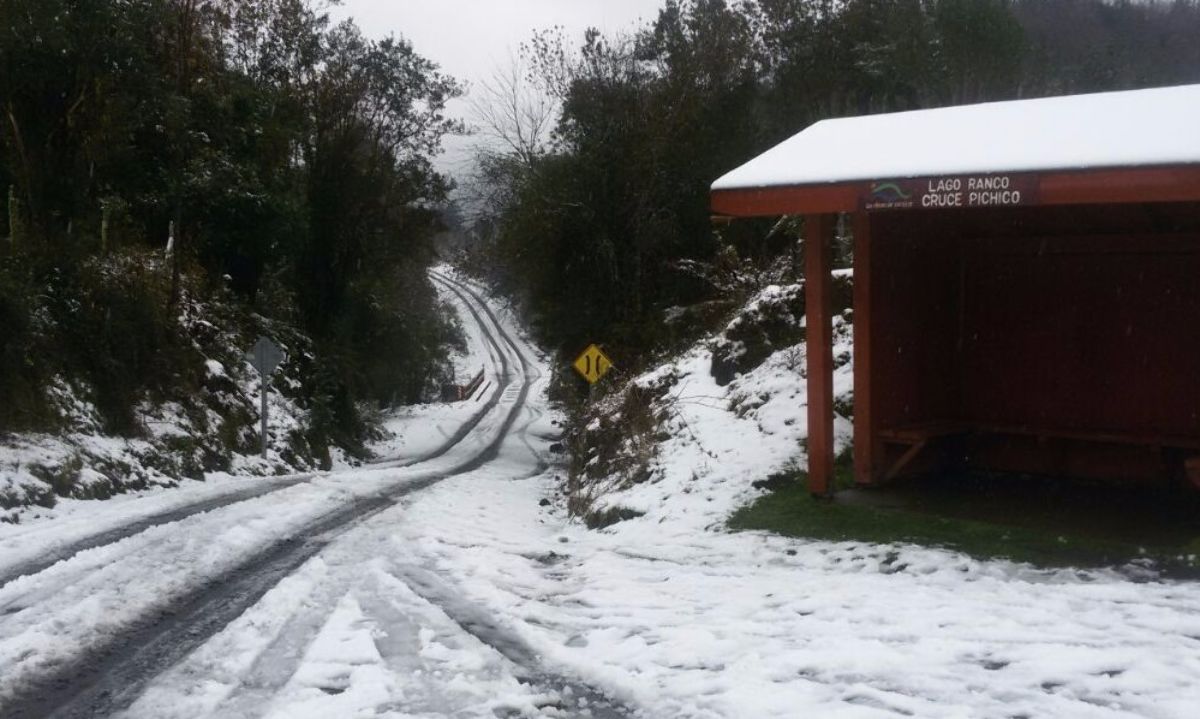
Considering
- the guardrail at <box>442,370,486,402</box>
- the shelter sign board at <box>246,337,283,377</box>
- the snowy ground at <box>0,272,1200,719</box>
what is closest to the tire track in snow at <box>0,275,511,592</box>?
the snowy ground at <box>0,272,1200,719</box>

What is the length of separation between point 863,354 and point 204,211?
70.1 ft

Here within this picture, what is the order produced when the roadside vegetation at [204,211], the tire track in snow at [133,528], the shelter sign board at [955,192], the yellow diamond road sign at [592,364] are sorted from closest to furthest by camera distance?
the shelter sign board at [955,192] < the tire track in snow at [133,528] < the roadside vegetation at [204,211] < the yellow diamond road sign at [592,364]

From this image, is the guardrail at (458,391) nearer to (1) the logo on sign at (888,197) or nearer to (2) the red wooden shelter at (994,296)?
(2) the red wooden shelter at (994,296)

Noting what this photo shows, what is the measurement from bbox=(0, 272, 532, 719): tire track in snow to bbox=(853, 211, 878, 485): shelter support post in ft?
16.9

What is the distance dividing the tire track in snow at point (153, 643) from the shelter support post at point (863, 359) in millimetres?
5141

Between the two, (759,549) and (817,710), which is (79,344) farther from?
(817,710)

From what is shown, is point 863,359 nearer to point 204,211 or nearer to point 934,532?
point 934,532

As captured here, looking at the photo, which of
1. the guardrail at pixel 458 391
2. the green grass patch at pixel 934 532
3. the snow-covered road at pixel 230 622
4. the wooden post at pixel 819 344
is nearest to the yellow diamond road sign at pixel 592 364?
the snow-covered road at pixel 230 622

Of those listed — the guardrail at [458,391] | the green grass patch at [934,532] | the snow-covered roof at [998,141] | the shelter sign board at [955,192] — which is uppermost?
the snow-covered roof at [998,141]

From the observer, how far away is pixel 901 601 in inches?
278

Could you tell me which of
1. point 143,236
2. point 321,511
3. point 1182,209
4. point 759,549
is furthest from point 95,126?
point 1182,209

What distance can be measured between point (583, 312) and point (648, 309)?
1.99 m

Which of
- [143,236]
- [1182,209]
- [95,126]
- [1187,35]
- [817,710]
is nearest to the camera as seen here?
[817,710]

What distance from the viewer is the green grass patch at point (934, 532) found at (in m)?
7.91
